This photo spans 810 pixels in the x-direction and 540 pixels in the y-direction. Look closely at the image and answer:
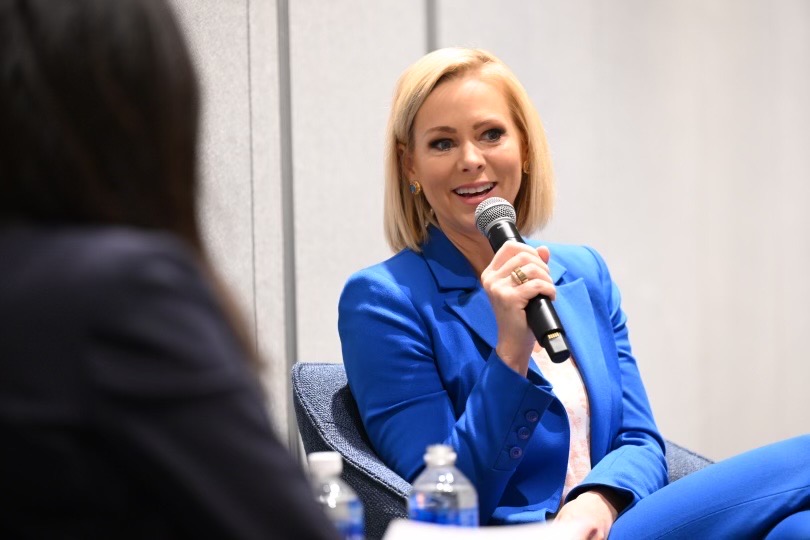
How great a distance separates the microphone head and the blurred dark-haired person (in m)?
1.25

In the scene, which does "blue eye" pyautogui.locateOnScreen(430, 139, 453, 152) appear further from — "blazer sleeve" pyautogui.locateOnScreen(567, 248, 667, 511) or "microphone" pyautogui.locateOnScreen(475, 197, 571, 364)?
"blazer sleeve" pyautogui.locateOnScreen(567, 248, 667, 511)

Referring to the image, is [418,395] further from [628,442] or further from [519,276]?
[628,442]

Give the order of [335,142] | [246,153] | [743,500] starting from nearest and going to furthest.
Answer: [743,500] < [246,153] < [335,142]

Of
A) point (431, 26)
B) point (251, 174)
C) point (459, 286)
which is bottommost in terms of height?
point (459, 286)

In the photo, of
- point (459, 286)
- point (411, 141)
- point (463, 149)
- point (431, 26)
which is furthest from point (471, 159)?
point (431, 26)

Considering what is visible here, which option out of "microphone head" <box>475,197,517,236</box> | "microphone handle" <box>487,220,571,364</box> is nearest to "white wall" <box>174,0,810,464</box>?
"microphone head" <box>475,197,517,236</box>

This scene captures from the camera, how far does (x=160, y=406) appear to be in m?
0.76

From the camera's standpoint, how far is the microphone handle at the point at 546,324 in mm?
1748

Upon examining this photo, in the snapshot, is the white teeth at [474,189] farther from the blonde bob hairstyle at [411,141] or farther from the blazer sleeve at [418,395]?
the blazer sleeve at [418,395]

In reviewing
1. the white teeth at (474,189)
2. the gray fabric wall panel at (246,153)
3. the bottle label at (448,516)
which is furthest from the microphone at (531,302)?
the gray fabric wall panel at (246,153)

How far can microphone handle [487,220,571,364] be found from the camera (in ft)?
5.74

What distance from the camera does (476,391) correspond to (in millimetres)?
1991

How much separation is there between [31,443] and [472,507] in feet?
2.67

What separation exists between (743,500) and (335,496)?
0.79 metres
